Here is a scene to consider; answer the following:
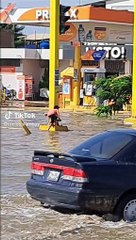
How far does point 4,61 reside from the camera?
61031mm

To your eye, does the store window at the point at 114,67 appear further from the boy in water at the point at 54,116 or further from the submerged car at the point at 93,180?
the submerged car at the point at 93,180

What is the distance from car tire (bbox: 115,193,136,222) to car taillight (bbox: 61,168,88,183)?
0.67 m

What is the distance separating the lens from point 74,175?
382 inches

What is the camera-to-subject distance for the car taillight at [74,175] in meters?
9.57

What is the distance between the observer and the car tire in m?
9.81

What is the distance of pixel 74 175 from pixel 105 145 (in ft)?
3.15

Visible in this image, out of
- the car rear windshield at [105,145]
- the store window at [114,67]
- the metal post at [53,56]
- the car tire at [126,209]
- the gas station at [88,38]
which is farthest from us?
the store window at [114,67]

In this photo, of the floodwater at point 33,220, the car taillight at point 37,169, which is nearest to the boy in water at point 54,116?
the floodwater at point 33,220

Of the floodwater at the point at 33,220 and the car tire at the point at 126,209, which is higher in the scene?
the car tire at the point at 126,209

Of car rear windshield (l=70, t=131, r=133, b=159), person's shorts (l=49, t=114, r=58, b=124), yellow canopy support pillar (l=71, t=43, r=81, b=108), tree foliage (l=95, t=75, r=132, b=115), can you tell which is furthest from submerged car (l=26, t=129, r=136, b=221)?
yellow canopy support pillar (l=71, t=43, r=81, b=108)

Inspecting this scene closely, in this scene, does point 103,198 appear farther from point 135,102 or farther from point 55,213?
point 135,102

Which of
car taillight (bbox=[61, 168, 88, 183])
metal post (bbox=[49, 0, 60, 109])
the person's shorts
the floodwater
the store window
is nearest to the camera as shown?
the floodwater

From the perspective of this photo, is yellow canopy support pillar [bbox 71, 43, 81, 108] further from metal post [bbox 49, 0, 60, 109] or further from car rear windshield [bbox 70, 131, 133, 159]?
car rear windshield [bbox 70, 131, 133, 159]

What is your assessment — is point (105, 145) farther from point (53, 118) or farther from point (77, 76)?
point (77, 76)
